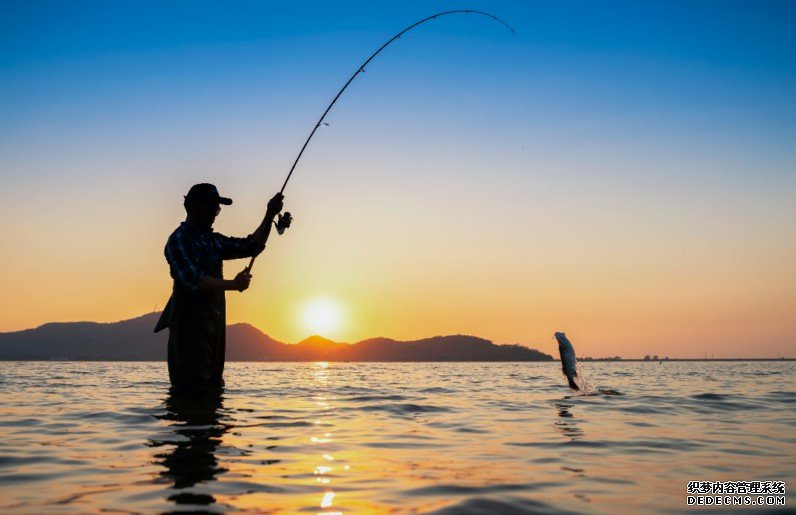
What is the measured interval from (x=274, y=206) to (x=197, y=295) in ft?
6.04

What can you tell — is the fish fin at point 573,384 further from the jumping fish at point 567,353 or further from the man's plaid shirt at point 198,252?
the man's plaid shirt at point 198,252

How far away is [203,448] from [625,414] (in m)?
6.71

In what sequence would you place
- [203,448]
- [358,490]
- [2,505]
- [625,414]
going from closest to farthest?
1. [2,505]
2. [358,490]
3. [203,448]
4. [625,414]

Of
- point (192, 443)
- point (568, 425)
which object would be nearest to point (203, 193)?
point (192, 443)

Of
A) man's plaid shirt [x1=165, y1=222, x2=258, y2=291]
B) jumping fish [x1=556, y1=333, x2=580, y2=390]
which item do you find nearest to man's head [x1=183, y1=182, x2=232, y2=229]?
man's plaid shirt [x1=165, y1=222, x2=258, y2=291]

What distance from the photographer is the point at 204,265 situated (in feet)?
29.1

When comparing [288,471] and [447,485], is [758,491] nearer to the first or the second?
[447,485]

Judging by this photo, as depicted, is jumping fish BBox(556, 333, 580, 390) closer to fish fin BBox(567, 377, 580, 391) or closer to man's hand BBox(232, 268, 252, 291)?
fish fin BBox(567, 377, 580, 391)

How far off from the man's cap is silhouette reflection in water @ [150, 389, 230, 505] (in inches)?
108

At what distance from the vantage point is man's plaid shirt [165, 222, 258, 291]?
8391 millimetres

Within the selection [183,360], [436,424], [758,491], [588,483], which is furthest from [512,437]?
[183,360]

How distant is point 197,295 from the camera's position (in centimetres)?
873

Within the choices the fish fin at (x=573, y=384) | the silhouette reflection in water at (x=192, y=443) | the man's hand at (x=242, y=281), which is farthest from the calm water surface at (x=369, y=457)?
the fish fin at (x=573, y=384)

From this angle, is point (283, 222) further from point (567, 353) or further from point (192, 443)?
point (567, 353)
